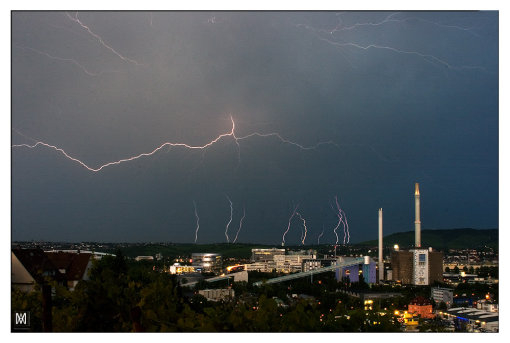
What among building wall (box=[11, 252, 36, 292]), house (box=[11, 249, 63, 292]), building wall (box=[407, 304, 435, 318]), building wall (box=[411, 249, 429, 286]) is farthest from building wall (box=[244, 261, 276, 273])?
building wall (box=[11, 252, 36, 292])

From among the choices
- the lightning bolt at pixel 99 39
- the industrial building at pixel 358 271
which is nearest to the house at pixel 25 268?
the lightning bolt at pixel 99 39

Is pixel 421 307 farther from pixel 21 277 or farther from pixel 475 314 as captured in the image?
pixel 21 277

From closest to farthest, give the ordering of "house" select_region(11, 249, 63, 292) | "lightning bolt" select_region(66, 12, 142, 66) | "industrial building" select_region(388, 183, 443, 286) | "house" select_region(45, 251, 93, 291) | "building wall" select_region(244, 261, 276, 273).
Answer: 1. "house" select_region(11, 249, 63, 292)
2. "lightning bolt" select_region(66, 12, 142, 66)
3. "house" select_region(45, 251, 93, 291)
4. "building wall" select_region(244, 261, 276, 273)
5. "industrial building" select_region(388, 183, 443, 286)

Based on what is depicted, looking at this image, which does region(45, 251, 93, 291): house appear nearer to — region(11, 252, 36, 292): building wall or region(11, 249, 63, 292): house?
region(11, 249, 63, 292): house

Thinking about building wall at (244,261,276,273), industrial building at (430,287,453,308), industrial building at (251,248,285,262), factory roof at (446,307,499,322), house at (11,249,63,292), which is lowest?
industrial building at (430,287,453,308)

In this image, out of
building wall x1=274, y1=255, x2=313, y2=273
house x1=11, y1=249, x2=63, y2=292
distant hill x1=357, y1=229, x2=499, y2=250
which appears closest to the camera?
house x1=11, y1=249, x2=63, y2=292

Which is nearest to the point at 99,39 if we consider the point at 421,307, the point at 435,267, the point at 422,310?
the point at 422,310

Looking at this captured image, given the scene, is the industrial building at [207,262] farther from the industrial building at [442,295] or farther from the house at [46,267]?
the industrial building at [442,295]

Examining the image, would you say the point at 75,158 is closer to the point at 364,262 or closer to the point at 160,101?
the point at 160,101

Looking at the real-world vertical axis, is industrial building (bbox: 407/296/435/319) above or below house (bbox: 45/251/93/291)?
below

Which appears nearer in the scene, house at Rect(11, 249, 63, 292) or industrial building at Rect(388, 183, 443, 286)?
house at Rect(11, 249, 63, 292)
